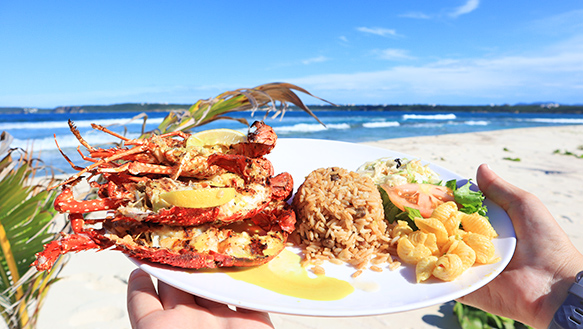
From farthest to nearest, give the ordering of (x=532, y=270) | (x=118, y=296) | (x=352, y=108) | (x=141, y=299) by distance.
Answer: (x=352, y=108)
(x=118, y=296)
(x=532, y=270)
(x=141, y=299)

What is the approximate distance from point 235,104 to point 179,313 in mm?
1618

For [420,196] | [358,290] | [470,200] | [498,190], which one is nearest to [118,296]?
[358,290]

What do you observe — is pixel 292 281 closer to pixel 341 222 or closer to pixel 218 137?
pixel 341 222

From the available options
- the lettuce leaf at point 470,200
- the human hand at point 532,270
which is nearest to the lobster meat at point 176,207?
Answer: the lettuce leaf at point 470,200

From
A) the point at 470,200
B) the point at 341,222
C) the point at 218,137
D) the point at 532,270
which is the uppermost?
the point at 218,137

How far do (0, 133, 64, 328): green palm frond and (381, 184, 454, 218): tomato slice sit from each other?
2.55 meters

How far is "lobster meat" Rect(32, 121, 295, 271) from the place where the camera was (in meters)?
1.82

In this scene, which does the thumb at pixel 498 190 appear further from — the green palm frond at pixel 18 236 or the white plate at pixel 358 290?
the green palm frond at pixel 18 236

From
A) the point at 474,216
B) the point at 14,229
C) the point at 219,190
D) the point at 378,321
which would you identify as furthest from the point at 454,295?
the point at 14,229

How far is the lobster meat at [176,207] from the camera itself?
5.96 feet

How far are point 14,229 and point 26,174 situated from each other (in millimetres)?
363

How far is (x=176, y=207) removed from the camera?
1.88 meters

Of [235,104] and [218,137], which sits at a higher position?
[235,104]

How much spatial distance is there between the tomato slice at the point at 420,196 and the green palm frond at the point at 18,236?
2.55 m
